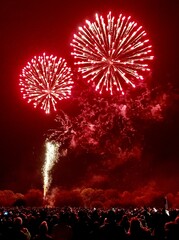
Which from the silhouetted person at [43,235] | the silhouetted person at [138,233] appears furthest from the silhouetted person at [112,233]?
the silhouetted person at [43,235]

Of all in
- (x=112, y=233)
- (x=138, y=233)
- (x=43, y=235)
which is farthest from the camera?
(x=112, y=233)

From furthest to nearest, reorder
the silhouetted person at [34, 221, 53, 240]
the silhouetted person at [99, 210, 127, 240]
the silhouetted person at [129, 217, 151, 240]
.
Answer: the silhouetted person at [99, 210, 127, 240]
the silhouetted person at [34, 221, 53, 240]
the silhouetted person at [129, 217, 151, 240]

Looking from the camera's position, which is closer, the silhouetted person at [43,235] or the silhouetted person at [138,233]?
the silhouetted person at [138,233]

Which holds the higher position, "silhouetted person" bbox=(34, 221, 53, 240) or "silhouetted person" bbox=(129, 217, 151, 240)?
"silhouetted person" bbox=(34, 221, 53, 240)

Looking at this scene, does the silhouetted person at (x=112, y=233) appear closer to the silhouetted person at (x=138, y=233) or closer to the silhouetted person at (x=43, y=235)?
the silhouetted person at (x=138, y=233)

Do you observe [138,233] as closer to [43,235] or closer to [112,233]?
[112,233]

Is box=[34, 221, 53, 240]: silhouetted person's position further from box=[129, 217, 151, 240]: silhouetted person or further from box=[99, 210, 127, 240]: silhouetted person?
box=[129, 217, 151, 240]: silhouetted person

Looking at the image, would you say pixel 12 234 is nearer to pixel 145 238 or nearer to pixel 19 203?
pixel 145 238

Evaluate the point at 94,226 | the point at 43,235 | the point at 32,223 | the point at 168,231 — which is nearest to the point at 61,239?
the point at 43,235

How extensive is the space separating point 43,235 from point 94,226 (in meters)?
2.87

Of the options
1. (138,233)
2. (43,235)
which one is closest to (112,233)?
(138,233)

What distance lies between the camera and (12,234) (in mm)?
8914

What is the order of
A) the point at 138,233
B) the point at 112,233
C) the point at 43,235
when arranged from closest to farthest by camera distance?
the point at 138,233, the point at 43,235, the point at 112,233

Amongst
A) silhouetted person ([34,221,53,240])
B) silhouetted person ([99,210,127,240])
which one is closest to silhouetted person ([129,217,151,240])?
silhouetted person ([99,210,127,240])
